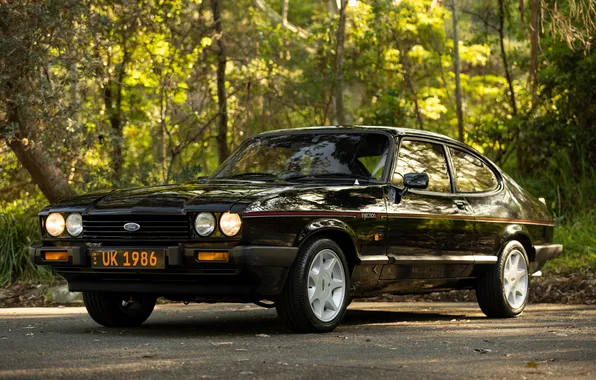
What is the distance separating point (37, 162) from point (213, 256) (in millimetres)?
7846

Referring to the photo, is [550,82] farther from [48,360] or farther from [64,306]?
[48,360]

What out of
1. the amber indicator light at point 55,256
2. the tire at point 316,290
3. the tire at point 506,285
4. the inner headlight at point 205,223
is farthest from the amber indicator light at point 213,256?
the tire at point 506,285

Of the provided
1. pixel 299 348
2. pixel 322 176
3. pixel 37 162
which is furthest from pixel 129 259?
pixel 37 162

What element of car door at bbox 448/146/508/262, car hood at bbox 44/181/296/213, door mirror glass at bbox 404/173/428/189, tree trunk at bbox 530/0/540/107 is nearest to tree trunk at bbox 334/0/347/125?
tree trunk at bbox 530/0/540/107

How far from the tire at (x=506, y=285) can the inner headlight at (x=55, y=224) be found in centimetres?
382

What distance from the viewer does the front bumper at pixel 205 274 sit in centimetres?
720

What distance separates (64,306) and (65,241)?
14.5ft

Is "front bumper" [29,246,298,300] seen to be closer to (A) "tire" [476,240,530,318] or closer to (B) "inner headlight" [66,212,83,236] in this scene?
(B) "inner headlight" [66,212,83,236]

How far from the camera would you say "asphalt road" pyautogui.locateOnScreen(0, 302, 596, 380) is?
564 centimetres

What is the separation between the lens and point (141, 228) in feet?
24.4

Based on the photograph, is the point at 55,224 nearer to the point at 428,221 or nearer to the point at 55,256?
the point at 55,256

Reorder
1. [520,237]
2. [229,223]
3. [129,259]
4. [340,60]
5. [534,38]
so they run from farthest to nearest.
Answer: [340,60]
[534,38]
[520,237]
[129,259]
[229,223]

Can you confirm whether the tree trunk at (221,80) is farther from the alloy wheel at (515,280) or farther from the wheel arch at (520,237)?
the alloy wheel at (515,280)

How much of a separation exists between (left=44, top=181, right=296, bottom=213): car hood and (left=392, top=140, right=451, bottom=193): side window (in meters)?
1.35
